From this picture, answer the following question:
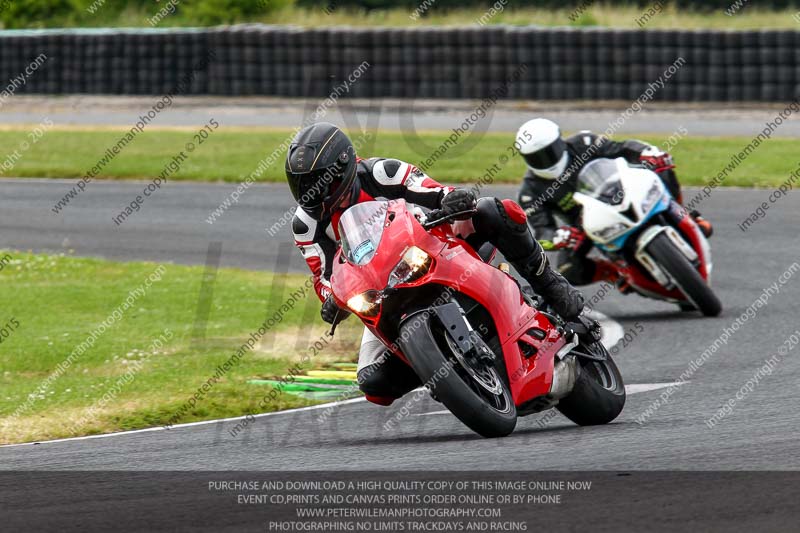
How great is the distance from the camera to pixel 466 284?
6.37 metres

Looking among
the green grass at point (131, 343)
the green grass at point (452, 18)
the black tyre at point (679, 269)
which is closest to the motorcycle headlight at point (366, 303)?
the green grass at point (131, 343)

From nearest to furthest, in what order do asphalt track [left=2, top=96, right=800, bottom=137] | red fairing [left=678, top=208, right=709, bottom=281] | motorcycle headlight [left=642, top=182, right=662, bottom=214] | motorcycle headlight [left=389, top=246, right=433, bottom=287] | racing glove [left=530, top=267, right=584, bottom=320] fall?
motorcycle headlight [left=389, top=246, right=433, bottom=287], racing glove [left=530, top=267, right=584, bottom=320], motorcycle headlight [left=642, top=182, right=662, bottom=214], red fairing [left=678, top=208, right=709, bottom=281], asphalt track [left=2, top=96, right=800, bottom=137]

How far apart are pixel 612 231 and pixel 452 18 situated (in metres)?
21.5

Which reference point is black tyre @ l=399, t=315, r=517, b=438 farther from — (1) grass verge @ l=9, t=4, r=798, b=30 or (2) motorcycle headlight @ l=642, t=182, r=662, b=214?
(1) grass verge @ l=9, t=4, r=798, b=30

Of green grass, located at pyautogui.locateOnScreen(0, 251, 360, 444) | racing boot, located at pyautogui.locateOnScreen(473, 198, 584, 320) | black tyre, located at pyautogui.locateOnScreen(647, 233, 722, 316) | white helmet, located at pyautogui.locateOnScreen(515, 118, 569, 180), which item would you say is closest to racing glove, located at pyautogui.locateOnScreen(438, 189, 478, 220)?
racing boot, located at pyautogui.locateOnScreen(473, 198, 584, 320)

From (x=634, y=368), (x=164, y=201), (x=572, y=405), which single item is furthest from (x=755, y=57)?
(x=572, y=405)

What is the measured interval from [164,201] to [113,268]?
13.0 feet

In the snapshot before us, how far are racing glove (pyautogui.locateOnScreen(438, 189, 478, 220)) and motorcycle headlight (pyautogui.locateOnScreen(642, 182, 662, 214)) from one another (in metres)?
4.42

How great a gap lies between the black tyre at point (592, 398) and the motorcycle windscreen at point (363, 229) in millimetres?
1370

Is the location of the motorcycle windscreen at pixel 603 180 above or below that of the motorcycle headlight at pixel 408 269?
below

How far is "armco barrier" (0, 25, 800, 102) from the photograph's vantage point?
2267cm

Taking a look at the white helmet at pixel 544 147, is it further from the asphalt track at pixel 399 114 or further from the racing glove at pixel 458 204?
the asphalt track at pixel 399 114

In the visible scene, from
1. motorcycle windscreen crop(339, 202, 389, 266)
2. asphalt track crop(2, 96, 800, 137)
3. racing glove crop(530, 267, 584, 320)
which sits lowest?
asphalt track crop(2, 96, 800, 137)

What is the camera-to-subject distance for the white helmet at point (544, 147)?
11008 millimetres
